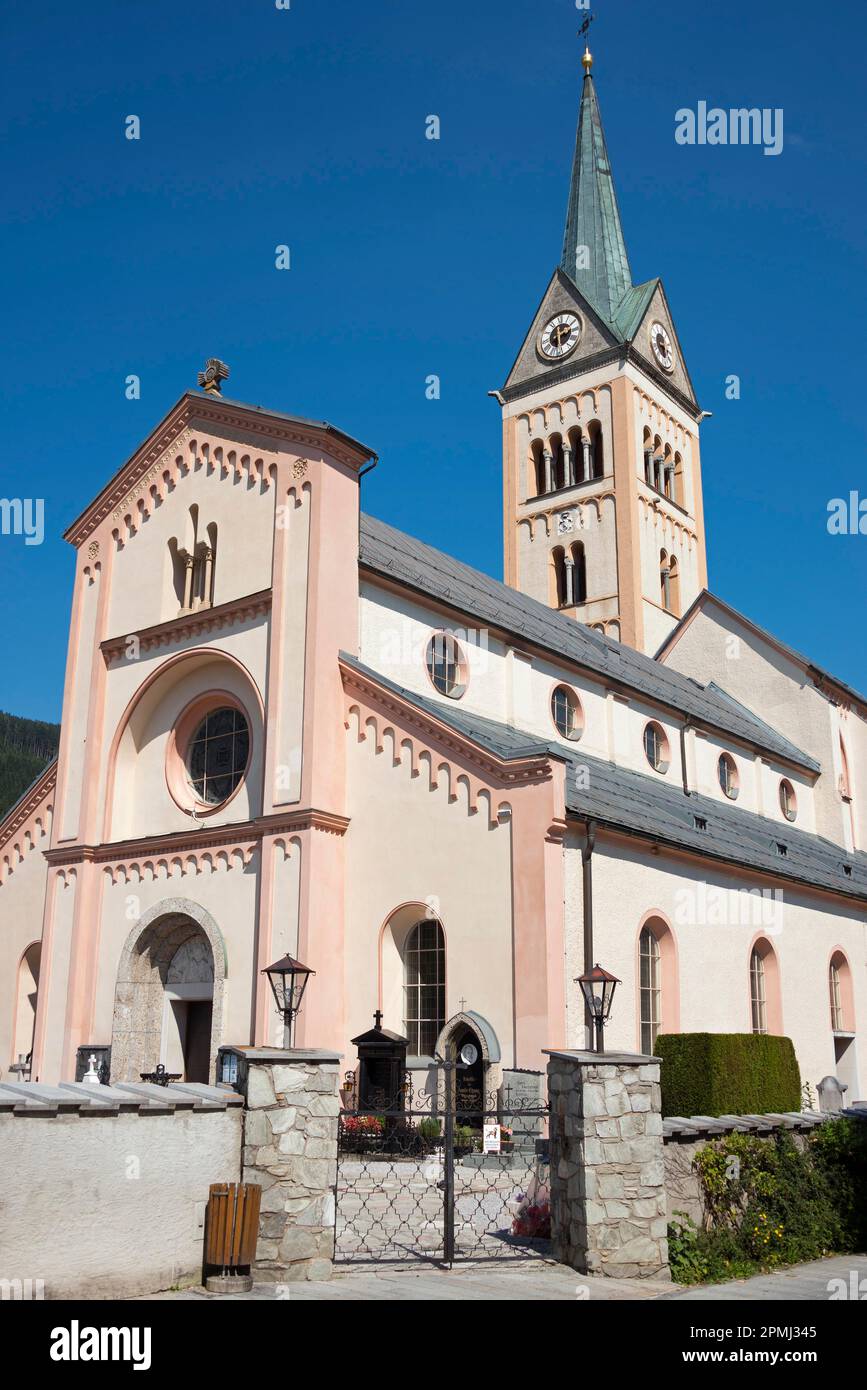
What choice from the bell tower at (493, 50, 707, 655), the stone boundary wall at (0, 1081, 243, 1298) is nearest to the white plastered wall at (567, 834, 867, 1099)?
the stone boundary wall at (0, 1081, 243, 1298)

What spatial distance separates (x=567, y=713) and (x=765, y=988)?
270 inches

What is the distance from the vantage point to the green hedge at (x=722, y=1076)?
15859 mm

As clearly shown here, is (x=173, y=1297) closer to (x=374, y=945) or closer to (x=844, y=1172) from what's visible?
(x=844, y=1172)

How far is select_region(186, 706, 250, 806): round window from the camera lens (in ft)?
72.8

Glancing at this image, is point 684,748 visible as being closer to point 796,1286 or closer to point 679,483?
point 796,1286

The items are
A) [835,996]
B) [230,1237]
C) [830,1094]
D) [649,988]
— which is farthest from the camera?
[835,996]

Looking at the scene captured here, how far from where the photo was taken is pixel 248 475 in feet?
75.3

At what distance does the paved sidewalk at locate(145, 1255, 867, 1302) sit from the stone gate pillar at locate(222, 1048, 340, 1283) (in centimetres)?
26

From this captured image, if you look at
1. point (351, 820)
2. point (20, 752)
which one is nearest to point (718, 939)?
point (351, 820)

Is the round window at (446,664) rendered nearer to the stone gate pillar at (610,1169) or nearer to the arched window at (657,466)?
the stone gate pillar at (610,1169)

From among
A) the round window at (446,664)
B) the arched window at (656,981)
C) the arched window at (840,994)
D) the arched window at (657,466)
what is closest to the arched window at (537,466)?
the arched window at (657,466)

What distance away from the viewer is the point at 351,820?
19922mm

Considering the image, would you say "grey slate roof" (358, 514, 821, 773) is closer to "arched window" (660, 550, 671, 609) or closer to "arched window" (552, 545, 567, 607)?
"arched window" (660, 550, 671, 609)

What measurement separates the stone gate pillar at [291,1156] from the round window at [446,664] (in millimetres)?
12850
